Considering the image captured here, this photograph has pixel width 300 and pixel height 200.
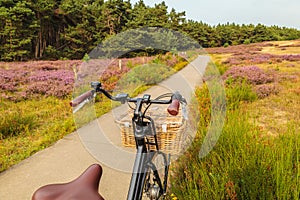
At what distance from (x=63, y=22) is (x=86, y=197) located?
39.5 m

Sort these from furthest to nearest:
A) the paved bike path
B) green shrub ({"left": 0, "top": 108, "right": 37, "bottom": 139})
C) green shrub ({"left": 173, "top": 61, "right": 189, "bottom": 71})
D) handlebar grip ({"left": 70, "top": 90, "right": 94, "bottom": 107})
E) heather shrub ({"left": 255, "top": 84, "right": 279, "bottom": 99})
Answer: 1. heather shrub ({"left": 255, "top": 84, "right": 279, "bottom": 99})
2. green shrub ({"left": 0, "top": 108, "right": 37, "bottom": 139})
3. green shrub ({"left": 173, "top": 61, "right": 189, "bottom": 71})
4. the paved bike path
5. handlebar grip ({"left": 70, "top": 90, "right": 94, "bottom": 107})

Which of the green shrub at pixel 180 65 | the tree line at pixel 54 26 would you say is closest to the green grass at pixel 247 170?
the green shrub at pixel 180 65

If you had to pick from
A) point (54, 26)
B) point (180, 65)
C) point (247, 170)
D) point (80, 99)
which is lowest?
point (247, 170)

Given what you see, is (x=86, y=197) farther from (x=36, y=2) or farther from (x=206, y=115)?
(x=36, y=2)

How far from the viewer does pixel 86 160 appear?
12.5ft

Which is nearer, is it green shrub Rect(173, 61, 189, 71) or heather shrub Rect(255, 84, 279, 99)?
green shrub Rect(173, 61, 189, 71)

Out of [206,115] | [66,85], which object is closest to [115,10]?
[66,85]

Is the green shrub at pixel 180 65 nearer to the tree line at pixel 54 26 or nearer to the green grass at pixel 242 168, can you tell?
the green grass at pixel 242 168

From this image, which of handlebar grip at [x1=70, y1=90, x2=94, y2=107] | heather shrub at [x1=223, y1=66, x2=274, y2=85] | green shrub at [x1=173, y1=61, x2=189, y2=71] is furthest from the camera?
heather shrub at [x1=223, y1=66, x2=274, y2=85]

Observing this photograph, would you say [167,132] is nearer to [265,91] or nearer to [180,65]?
[180,65]

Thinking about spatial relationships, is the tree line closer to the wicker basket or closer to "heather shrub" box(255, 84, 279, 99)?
"heather shrub" box(255, 84, 279, 99)

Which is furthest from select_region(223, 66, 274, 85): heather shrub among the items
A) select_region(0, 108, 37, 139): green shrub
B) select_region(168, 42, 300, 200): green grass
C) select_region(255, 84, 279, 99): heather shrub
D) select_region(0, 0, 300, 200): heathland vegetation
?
select_region(168, 42, 300, 200): green grass

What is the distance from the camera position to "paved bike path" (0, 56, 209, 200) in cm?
174

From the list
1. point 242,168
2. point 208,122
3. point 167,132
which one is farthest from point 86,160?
point 242,168
